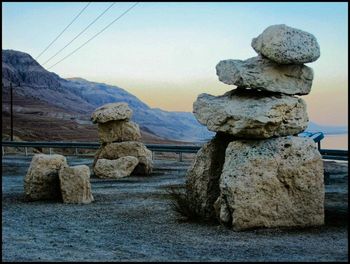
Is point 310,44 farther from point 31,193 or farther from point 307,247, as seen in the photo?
point 31,193

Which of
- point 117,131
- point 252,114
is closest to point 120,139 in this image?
point 117,131

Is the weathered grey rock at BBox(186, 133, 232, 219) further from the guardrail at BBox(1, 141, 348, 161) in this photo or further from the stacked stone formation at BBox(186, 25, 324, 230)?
the guardrail at BBox(1, 141, 348, 161)

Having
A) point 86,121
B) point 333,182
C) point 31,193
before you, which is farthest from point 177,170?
point 86,121

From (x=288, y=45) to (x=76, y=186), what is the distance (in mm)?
7317

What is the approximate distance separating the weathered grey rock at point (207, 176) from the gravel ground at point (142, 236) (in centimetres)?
59

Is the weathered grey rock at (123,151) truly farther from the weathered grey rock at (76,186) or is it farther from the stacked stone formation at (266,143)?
the stacked stone formation at (266,143)

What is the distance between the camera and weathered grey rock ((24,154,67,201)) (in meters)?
15.6

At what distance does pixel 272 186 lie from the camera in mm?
10383

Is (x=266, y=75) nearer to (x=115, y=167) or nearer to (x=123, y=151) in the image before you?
(x=115, y=167)

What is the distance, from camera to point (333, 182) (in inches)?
722

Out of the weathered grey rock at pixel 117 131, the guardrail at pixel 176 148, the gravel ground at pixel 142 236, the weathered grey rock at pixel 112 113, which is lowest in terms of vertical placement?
the gravel ground at pixel 142 236

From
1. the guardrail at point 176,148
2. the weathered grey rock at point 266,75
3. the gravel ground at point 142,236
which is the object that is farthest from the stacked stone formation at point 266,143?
the guardrail at point 176,148

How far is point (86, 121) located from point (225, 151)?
322ft

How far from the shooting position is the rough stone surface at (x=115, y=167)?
2191cm
